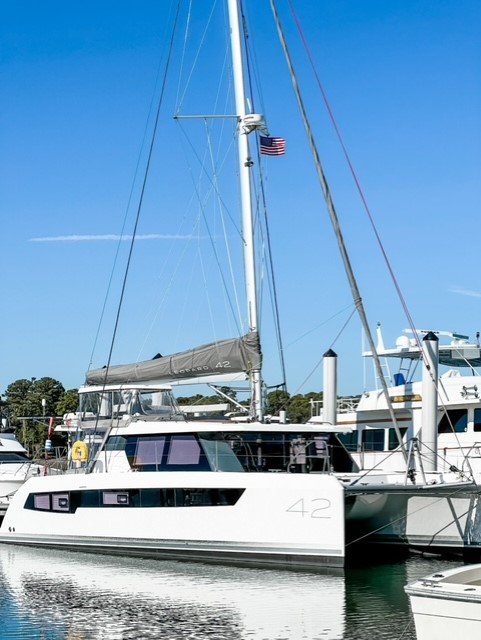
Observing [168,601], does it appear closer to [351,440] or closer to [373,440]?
[373,440]

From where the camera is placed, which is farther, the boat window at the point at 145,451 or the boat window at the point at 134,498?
the boat window at the point at 145,451

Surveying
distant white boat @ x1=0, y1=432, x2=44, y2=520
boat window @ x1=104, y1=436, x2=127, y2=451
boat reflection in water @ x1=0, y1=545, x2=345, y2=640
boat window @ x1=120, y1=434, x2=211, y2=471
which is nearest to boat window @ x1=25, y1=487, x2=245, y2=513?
boat window @ x1=120, y1=434, x2=211, y2=471

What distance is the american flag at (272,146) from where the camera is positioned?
74.2ft

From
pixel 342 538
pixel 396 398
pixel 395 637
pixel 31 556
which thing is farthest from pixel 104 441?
pixel 395 637

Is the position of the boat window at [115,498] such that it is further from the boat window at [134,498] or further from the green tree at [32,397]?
the green tree at [32,397]

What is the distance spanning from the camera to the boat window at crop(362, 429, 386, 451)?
26406mm

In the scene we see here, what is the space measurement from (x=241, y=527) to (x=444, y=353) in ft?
38.0

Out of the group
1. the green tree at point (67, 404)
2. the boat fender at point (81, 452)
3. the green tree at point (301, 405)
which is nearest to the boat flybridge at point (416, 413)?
the boat fender at point (81, 452)

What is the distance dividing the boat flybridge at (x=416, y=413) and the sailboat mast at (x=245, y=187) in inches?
142

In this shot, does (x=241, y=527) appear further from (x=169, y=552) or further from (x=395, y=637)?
(x=395, y=637)

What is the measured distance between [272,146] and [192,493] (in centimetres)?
837

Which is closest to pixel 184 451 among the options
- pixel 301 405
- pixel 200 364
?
pixel 200 364

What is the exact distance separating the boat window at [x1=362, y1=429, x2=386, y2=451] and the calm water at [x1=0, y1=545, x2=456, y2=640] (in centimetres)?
701

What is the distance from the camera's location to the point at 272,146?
894 inches
